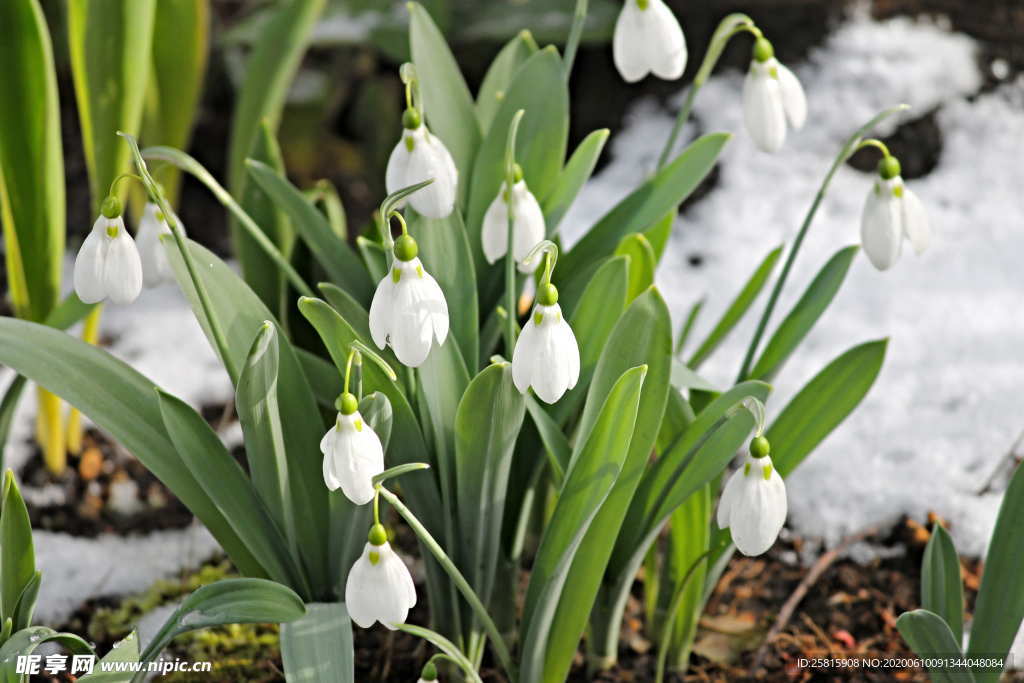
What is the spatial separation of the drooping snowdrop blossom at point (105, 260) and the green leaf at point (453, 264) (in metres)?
0.36

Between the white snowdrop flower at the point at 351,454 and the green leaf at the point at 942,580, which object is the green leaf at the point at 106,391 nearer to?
the white snowdrop flower at the point at 351,454

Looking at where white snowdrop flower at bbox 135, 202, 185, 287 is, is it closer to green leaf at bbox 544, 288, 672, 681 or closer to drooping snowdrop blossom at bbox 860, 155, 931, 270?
green leaf at bbox 544, 288, 672, 681

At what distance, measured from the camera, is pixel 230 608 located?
1.13 metres

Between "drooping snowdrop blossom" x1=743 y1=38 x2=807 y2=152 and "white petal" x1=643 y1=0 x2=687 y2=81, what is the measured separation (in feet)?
→ 0.33

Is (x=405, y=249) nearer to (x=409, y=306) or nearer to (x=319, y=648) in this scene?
(x=409, y=306)

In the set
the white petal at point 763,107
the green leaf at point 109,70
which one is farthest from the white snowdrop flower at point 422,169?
the green leaf at point 109,70

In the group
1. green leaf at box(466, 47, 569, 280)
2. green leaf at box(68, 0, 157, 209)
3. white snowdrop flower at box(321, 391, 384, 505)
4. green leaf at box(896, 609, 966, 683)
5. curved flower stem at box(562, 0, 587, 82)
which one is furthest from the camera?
green leaf at box(68, 0, 157, 209)

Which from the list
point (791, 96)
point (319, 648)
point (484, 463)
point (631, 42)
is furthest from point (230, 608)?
point (791, 96)

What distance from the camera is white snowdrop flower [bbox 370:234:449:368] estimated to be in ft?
3.33

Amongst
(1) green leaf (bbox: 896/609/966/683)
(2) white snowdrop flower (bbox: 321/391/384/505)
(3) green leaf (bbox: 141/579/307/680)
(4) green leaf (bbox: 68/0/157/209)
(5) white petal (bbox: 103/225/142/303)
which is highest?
(4) green leaf (bbox: 68/0/157/209)

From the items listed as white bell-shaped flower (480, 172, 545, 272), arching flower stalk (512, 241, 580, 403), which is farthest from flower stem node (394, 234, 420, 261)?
white bell-shaped flower (480, 172, 545, 272)

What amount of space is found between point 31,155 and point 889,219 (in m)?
1.21

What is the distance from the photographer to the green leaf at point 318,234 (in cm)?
147

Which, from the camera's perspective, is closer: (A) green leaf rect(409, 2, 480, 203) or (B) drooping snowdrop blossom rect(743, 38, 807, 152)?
(B) drooping snowdrop blossom rect(743, 38, 807, 152)
